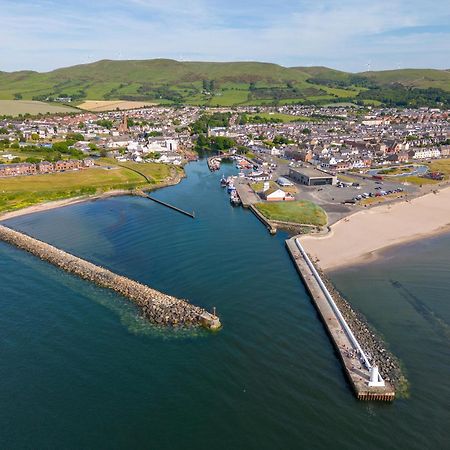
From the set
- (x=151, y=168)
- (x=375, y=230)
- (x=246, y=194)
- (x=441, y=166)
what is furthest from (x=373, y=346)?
(x=441, y=166)

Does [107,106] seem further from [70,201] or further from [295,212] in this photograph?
[295,212]

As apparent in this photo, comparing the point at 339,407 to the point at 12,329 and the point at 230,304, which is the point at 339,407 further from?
the point at 12,329

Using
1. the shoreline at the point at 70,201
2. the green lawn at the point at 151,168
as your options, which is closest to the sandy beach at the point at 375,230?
the shoreline at the point at 70,201

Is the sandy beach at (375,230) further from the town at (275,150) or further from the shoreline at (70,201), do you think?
the shoreline at (70,201)

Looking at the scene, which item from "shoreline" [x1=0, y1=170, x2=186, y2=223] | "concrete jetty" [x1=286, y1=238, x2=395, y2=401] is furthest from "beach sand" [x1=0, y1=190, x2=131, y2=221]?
"concrete jetty" [x1=286, y1=238, x2=395, y2=401]

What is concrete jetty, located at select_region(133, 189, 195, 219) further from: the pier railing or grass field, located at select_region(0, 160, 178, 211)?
the pier railing

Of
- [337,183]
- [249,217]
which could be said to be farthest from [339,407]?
[337,183]
